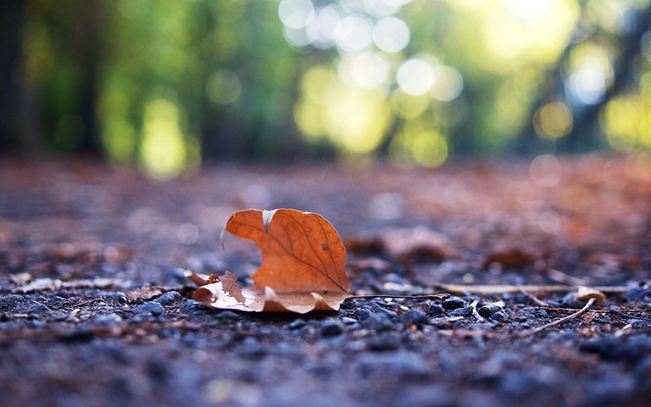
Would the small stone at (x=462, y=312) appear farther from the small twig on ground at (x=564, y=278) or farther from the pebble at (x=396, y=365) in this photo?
the small twig on ground at (x=564, y=278)

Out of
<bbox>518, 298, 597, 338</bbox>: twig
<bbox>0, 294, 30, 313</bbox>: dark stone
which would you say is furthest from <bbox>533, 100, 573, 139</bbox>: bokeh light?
<bbox>0, 294, 30, 313</bbox>: dark stone

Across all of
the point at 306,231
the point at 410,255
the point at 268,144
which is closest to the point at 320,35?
the point at 268,144

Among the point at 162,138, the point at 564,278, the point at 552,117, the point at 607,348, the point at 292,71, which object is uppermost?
the point at 292,71

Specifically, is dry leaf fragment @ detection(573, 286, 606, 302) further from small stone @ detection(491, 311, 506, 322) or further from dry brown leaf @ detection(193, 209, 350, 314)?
dry brown leaf @ detection(193, 209, 350, 314)

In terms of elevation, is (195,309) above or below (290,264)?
below

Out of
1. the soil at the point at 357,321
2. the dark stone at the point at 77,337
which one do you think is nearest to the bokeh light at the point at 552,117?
the soil at the point at 357,321

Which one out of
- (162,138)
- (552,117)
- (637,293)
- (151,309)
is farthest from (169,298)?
(162,138)

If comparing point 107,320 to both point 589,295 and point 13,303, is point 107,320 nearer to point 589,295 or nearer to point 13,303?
point 13,303
